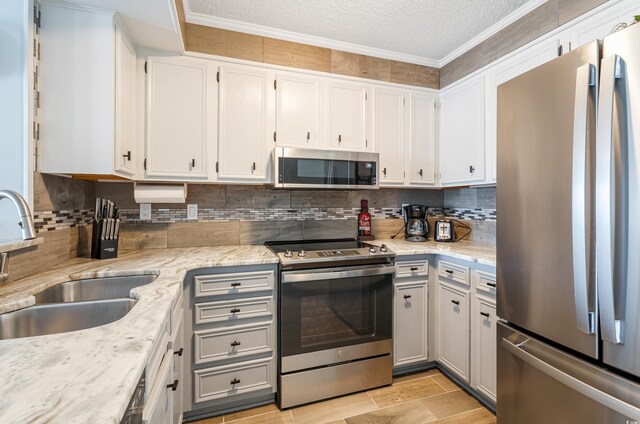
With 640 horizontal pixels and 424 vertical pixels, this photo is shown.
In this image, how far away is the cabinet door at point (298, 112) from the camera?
221cm

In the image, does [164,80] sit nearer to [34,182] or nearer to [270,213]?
[34,182]

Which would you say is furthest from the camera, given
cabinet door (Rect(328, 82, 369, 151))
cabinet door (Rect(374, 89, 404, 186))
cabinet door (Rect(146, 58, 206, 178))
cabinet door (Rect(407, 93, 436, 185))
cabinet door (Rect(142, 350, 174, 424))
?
cabinet door (Rect(407, 93, 436, 185))

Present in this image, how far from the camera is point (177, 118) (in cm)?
199

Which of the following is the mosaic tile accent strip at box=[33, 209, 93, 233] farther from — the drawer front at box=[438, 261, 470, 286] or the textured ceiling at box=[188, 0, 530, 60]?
the drawer front at box=[438, 261, 470, 286]

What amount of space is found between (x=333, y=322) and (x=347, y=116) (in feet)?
5.11

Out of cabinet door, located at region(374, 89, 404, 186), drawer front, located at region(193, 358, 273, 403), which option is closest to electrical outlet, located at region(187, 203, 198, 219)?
drawer front, located at region(193, 358, 273, 403)

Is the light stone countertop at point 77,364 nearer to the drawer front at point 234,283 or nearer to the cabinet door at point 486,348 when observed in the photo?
the drawer front at point 234,283

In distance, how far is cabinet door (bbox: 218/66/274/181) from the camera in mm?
2088

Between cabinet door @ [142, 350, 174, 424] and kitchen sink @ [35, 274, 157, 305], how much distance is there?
469 mm

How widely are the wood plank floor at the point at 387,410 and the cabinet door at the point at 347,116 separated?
1.79 meters

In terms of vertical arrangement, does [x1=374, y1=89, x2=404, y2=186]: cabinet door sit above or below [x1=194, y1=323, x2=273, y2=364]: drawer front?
above

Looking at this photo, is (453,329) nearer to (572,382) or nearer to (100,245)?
(572,382)

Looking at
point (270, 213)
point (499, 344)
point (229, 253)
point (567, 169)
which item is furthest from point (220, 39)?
point (499, 344)

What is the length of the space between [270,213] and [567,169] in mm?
1892
